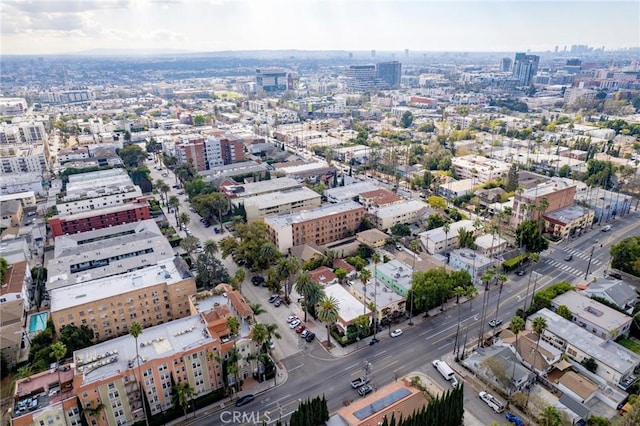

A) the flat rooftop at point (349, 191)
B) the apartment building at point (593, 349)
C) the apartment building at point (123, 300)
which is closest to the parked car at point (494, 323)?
the apartment building at point (593, 349)

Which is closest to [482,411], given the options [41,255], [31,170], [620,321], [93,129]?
[620,321]

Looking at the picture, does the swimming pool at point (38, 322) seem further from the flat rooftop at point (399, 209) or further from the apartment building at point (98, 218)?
the flat rooftop at point (399, 209)

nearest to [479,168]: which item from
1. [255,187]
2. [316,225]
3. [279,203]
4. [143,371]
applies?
[316,225]

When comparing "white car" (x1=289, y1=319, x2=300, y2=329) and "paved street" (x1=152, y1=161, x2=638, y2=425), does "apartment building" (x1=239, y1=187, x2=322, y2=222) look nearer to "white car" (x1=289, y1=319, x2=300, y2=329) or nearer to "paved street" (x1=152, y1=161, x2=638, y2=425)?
"paved street" (x1=152, y1=161, x2=638, y2=425)

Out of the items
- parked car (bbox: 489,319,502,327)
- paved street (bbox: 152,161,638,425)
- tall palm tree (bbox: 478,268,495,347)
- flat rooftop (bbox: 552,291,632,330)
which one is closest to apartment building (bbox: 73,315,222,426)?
paved street (bbox: 152,161,638,425)

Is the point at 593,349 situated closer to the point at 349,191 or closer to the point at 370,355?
the point at 370,355

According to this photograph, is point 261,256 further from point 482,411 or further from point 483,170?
point 483,170
